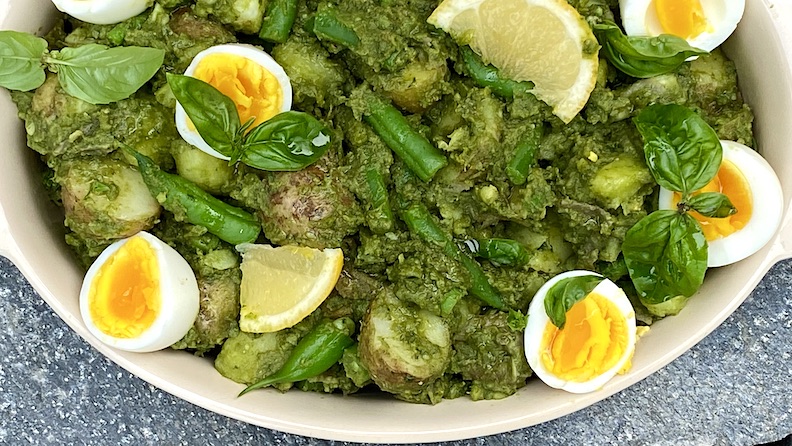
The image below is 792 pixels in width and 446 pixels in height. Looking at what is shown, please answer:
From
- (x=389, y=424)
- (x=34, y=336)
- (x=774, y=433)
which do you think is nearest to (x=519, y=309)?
(x=389, y=424)

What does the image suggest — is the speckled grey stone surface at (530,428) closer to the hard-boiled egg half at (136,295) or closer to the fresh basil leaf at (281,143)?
the hard-boiled egg half at (136,295)

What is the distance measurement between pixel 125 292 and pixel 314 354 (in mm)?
407

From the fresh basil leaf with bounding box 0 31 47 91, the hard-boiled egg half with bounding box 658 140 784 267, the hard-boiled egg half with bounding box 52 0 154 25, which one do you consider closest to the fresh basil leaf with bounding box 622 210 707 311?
the hard-boiled egg half with bounding box 658 140 784 267

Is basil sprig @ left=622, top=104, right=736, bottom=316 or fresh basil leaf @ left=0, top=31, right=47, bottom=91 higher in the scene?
fresh basil leaf @ left=0, top=31, right=47, bottom=91

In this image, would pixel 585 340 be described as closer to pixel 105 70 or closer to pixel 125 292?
pixel 125 292

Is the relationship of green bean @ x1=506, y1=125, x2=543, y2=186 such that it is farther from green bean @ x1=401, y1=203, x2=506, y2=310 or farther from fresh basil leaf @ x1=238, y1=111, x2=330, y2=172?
fresh basil leaf @ x1=238, y1=111, x2=330, y2=172

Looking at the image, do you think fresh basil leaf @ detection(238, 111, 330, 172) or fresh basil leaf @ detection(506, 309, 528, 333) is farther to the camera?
fresh basil leaf @ detection(506, 309, 528, 333)

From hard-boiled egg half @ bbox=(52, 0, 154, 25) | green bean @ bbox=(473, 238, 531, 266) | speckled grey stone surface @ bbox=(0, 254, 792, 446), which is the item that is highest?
hard-boiled egg half @ bbox=(52, 0, 154, 25)

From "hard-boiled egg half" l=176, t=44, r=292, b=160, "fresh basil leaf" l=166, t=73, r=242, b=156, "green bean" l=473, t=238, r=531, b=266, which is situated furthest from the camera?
"green bean" l=473, t=238, r=531, b=266

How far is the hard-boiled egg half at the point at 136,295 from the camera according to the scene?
154 centimetres

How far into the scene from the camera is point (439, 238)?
5.21ft

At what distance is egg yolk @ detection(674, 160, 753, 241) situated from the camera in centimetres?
157

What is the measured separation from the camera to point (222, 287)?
163 cm

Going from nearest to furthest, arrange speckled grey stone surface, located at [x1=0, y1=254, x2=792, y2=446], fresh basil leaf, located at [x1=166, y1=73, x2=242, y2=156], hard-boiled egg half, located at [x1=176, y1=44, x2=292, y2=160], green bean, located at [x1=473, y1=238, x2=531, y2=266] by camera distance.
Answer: fresh basil leaf, located at [x1=166, y1=73, x2=242, y2=156]
hard-boiled egg half, located at [x1=176, y1=44, x2=292, y2=160]
green bean, located at [x1=473, y1=238, x2=531, y2=266]
speckled grey stone surface, located at [x1=0, y1=254, x2=792, y2=446]
